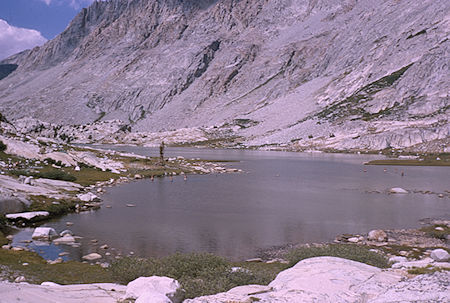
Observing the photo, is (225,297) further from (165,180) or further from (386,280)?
(165,180)

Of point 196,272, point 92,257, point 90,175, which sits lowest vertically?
point 92,257

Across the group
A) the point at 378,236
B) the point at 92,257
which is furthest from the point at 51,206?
the point at 378,236

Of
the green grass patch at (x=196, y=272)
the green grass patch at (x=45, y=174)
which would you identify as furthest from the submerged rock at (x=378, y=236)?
the green grass patch at (x=45, y=174)

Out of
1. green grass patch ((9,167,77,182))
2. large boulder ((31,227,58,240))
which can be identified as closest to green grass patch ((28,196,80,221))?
large boulder ((31,227,58,240))

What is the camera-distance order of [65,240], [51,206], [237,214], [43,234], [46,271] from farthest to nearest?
[237,214], [51,206], [43,234], [65,240], [46,271]

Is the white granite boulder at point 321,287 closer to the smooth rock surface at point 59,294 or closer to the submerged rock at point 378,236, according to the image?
the smooth rock surface at point 59,294

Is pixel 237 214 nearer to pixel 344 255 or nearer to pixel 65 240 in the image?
pixel 65 240

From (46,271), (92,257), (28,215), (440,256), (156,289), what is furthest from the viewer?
(28,215)
